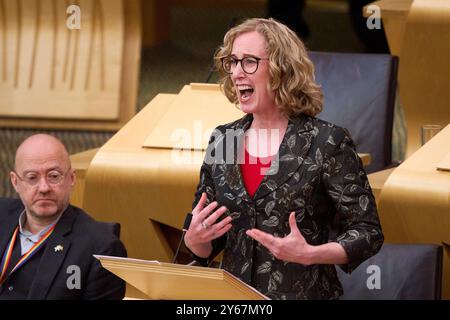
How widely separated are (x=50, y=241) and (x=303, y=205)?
71 cm

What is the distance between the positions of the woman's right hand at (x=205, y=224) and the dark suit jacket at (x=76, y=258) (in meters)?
0.36

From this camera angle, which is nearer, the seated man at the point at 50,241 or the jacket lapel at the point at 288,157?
the jacket lapel at the point at 288,157

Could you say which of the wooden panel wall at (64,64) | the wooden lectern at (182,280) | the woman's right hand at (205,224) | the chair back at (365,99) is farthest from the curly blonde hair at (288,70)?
the wooden panel wall at (64,64)

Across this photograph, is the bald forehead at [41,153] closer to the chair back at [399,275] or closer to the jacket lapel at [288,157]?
the jacket lapel at [288,157]

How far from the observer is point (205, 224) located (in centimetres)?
252

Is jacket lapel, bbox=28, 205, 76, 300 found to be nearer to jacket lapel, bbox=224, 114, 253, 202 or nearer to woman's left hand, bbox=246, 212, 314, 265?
jacket lapel, bbox=224, 114, 253, 202

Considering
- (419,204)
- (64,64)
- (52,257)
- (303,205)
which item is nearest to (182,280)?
(303,205)

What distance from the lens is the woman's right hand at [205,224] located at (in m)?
2.50

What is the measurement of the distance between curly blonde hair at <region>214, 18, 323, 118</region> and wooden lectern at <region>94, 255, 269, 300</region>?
1.66 ft

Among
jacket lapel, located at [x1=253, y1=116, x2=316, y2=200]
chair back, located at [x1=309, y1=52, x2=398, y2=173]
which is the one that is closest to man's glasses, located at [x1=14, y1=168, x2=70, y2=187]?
jacket lapel, located at [x1=253, y1=116, x2=316, y2=200]

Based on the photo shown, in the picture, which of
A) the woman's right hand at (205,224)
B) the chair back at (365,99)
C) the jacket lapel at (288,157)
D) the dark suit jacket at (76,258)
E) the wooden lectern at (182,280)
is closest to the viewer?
the wooden lectern at (182,280)

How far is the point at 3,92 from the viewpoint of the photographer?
5848 mm

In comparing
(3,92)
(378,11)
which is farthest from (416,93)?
(3,92)
